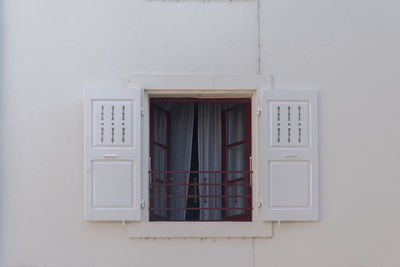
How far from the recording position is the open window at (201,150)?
25.9ft

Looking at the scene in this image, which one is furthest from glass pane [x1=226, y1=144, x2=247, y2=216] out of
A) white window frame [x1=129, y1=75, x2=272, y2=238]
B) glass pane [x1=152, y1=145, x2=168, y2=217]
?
glass pane [x1=152, y1=145, x2=168, y2=217]

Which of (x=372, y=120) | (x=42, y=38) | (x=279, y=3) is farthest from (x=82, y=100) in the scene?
(x=372, y=120)

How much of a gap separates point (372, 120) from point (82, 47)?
120 inches

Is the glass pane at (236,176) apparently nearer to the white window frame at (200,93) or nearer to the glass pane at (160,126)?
the white window frame at (200,93)

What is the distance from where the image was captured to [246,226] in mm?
7203

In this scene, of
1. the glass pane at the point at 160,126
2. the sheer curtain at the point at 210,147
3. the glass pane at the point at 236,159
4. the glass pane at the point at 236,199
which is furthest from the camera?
the sheer curtain at the point at 210,147

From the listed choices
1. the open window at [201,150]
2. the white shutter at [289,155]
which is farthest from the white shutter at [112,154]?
the white shutter at [289,155]

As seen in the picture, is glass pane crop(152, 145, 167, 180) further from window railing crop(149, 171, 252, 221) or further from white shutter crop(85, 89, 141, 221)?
white shutter crop(85, 89, 141, 221)

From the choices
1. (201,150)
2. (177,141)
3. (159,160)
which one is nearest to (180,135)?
(177,141)

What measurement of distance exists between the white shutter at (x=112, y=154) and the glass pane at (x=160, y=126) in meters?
0.97

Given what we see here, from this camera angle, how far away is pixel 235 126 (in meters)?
8.26

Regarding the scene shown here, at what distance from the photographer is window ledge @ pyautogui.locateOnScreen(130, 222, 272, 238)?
7.16 m

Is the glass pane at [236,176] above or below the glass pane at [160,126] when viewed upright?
below

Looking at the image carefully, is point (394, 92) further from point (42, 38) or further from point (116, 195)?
point (42, 38)
